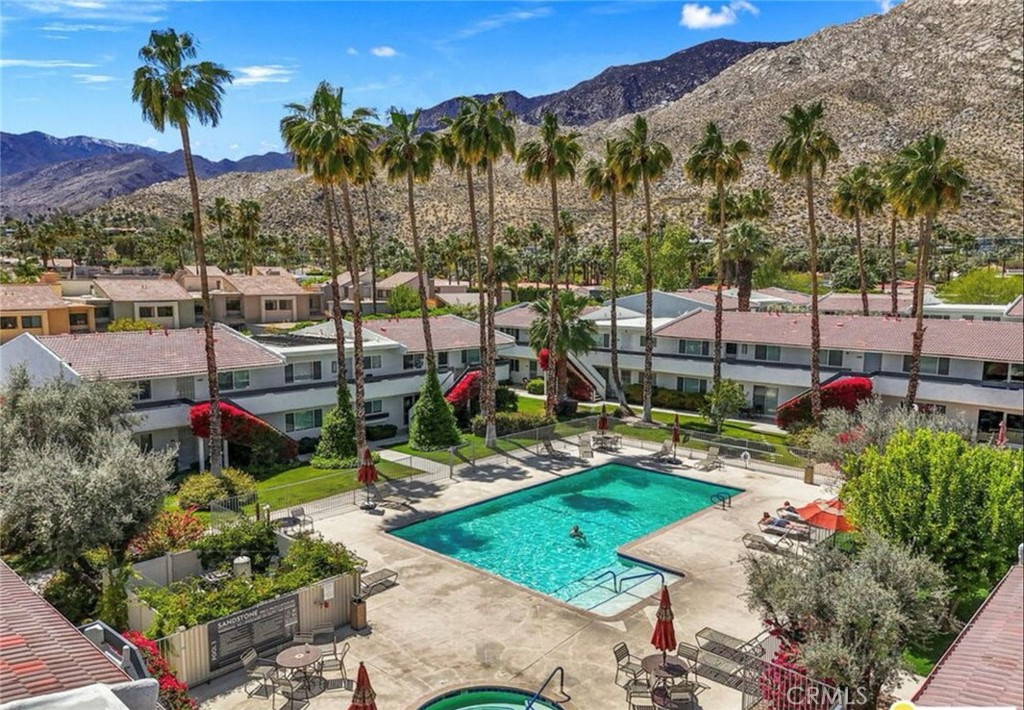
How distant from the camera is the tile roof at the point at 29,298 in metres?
56.1

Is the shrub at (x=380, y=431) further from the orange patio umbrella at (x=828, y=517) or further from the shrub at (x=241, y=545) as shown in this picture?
the orange patio umbrella at (x=828, y=517)

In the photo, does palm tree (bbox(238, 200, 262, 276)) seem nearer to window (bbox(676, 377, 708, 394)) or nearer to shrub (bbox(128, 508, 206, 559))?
window (bbox(676, 377, 708, 394))

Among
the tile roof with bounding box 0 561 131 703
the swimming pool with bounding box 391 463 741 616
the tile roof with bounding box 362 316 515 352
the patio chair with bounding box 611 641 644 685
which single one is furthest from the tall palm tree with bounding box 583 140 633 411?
the tile roof with bounding box 0 561 131 703

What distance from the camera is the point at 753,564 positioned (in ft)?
50.3

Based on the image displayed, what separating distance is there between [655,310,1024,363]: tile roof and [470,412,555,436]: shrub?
12497mm

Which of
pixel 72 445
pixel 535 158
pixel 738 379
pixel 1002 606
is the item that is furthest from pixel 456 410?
pixel 1002 606

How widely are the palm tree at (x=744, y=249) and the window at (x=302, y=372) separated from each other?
36.0 meters

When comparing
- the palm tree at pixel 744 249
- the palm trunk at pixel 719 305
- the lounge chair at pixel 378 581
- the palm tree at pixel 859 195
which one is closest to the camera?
the lounge chair at pixel 378 581

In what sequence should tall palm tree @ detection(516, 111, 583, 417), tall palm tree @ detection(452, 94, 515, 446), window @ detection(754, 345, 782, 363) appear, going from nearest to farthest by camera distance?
tall palm tree @ detection(452, 94, 515, 446), tall palm tree @ detection(516, 111, 583, 417), window @ detection(754, 345, 782, 363)

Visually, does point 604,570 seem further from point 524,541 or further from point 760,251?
point 760,251

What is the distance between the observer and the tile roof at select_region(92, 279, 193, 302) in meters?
65.9

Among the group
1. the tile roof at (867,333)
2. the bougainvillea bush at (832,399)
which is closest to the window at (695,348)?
the tile roof at (867,333)

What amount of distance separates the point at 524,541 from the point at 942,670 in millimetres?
20914

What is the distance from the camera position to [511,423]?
4262 cm
